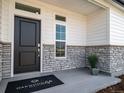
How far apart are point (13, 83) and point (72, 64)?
2.89 meters

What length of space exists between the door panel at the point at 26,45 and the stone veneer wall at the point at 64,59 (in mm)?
341

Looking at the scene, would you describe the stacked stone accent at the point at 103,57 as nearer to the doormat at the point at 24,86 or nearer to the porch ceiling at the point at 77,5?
the porch ceiling at the point at 77,5

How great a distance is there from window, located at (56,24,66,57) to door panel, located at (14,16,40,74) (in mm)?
910

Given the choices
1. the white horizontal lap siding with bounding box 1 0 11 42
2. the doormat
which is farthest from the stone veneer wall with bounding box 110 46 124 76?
the white horizontal lap siding with bounding box 1 0 11 42

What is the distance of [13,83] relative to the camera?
10.3 feet

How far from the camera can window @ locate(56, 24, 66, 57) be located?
4.85 meters

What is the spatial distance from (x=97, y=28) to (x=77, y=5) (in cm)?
145

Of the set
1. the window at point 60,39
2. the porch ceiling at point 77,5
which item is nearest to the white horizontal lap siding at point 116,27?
the porch ceiling at point 77,5

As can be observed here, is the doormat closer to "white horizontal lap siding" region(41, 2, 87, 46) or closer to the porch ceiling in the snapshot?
"white horizontal lap siding" region(41, 2, 87, 46)

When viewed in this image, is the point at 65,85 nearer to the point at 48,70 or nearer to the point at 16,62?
the point at 48,70

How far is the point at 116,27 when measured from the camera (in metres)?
4.83

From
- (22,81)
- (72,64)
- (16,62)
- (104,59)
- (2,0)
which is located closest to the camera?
(22,81)

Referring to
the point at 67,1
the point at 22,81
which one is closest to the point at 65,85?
the point at 22,81

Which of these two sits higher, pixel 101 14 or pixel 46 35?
pixel 101 14
